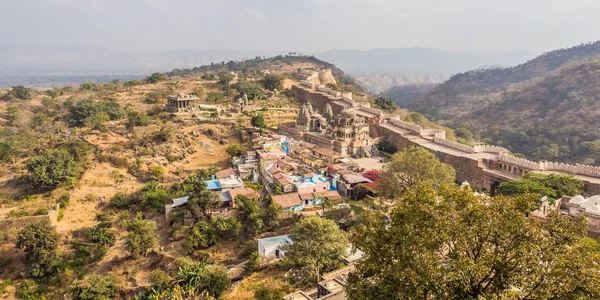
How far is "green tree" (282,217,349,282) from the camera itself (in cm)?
1852

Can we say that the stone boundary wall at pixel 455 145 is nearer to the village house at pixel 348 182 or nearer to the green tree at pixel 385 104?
the village house at pixel 348 182

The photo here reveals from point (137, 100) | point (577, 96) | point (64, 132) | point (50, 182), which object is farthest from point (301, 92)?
point (577, 96)

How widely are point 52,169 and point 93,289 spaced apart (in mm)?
13651

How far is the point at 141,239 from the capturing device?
923 inches

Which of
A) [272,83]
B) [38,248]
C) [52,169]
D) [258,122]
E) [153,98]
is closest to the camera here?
[38,248]

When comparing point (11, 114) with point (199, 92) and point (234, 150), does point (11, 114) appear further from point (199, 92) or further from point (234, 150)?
point (234, 150)

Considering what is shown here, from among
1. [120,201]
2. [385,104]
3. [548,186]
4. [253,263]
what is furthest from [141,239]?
[385,104]

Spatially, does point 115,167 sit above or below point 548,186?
below

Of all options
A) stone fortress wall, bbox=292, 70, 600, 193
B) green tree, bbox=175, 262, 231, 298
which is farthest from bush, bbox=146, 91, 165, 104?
green tree, bbox=175, 262, 231, 298

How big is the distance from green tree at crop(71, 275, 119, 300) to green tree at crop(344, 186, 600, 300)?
558 inches

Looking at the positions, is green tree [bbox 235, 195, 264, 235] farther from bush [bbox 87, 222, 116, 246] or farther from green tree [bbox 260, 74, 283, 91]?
green tree [bbox 260, 74, 283, 91]

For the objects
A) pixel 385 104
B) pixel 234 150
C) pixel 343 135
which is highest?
pixel 385 104

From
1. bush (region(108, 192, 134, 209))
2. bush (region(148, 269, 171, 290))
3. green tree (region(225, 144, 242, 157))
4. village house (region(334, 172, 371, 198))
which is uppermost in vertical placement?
green tree (region(225, 144, 242, 157))

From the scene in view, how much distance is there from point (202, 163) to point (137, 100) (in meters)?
22.2
